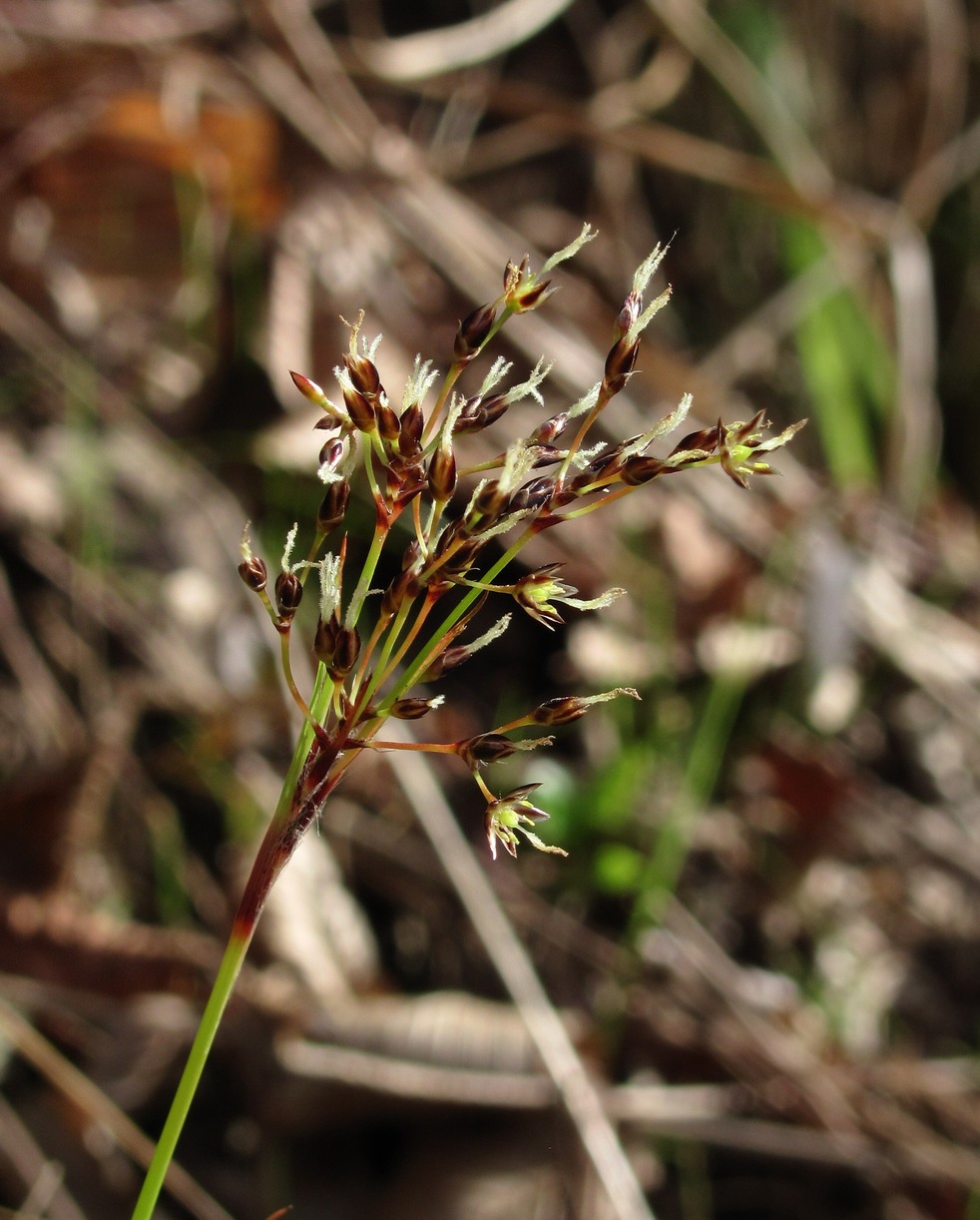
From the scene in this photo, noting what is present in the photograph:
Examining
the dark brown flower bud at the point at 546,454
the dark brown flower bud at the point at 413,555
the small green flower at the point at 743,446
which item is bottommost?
the dark brown flower bud at the point at 413,555

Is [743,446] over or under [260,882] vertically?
over

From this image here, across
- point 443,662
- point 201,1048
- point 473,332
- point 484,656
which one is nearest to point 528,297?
point 473,332

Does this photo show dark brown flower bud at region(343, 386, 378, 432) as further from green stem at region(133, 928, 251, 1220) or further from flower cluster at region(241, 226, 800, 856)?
green stem at region(133, 928, 251, 1220)

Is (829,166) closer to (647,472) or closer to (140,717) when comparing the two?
(140,717)

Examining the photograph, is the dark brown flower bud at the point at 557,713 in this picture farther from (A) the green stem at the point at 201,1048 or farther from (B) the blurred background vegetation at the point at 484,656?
(B) the blurred background vegetation at the point at 484,656

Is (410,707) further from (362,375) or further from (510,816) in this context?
(362,375)

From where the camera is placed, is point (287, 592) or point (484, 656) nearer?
point (287, 592)

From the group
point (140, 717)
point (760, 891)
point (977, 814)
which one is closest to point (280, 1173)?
point (140, 717)

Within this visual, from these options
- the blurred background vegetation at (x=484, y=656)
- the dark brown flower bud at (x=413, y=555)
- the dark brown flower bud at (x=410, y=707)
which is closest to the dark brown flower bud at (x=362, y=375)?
the dark brown flower bud at (x=413, y=555)
